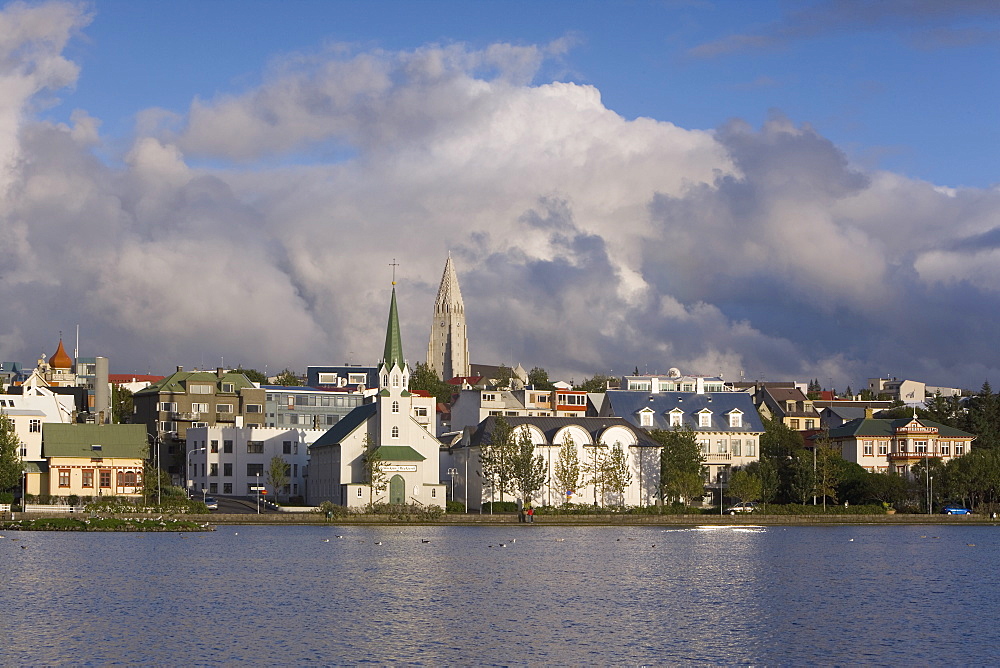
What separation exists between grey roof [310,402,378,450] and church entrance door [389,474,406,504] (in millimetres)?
5865

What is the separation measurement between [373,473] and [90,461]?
25.5 metres

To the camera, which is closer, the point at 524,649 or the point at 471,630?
the point at 524,649

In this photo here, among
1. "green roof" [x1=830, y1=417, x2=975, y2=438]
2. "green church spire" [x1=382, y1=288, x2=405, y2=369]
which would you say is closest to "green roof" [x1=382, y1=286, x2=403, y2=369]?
"green church spire" [x1=382, y1=288, x2=405, y2=369]

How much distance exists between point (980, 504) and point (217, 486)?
238 feet

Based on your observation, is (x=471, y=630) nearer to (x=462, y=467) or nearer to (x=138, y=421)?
(x=462, y=467)

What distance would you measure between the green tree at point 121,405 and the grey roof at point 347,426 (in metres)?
44.1

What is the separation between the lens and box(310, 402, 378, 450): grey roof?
4793 inches

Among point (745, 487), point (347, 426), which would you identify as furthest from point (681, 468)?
point (347, 426)

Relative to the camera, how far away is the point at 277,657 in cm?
4169

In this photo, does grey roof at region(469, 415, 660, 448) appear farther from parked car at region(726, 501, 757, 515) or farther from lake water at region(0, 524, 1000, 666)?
lake water at region(0, 524, 1000, 666)

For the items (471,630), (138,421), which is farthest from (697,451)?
(471,630)

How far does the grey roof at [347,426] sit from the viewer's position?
12175 cm

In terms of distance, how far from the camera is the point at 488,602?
2207 inches

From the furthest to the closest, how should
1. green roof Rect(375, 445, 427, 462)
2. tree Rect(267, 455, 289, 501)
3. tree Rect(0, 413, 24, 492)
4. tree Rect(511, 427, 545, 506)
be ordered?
1. tree Rect(267, 455, 289, 501)
2. green roof Rect(375, 445, 427, 462)
3. tree Rect(511, 427, 545, 506)
4. tree Rect(0, 413, 24, 492)
